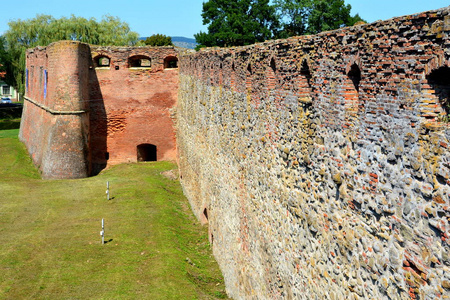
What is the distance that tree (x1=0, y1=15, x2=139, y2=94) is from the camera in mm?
36872

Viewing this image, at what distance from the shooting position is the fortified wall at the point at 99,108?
21.5 m

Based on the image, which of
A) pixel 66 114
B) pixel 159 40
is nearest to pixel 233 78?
pixel 66 114

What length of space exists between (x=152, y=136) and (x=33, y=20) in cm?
2105

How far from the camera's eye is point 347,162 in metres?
5.03

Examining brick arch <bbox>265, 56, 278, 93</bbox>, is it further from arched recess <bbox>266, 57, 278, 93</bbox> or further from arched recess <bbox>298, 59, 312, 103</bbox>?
A: arched recess <bbox>298, 59, 312, 103</bbox>

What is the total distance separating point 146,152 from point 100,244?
42.5ft

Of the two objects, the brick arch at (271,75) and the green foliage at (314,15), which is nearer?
the brick arch at (271,75)

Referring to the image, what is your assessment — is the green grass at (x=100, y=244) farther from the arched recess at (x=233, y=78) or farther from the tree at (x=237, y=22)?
the tree at (x=237, y=22)

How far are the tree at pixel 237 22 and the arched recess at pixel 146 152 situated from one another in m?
16.7

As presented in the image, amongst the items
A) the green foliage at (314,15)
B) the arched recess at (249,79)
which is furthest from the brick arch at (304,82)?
the green foliage at (314,15)

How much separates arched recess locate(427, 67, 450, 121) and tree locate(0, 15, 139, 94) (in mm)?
35998

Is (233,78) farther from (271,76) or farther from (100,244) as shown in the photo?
(100,244)

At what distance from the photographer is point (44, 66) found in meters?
24.6

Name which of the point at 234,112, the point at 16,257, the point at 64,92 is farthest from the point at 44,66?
the point at 234,112
